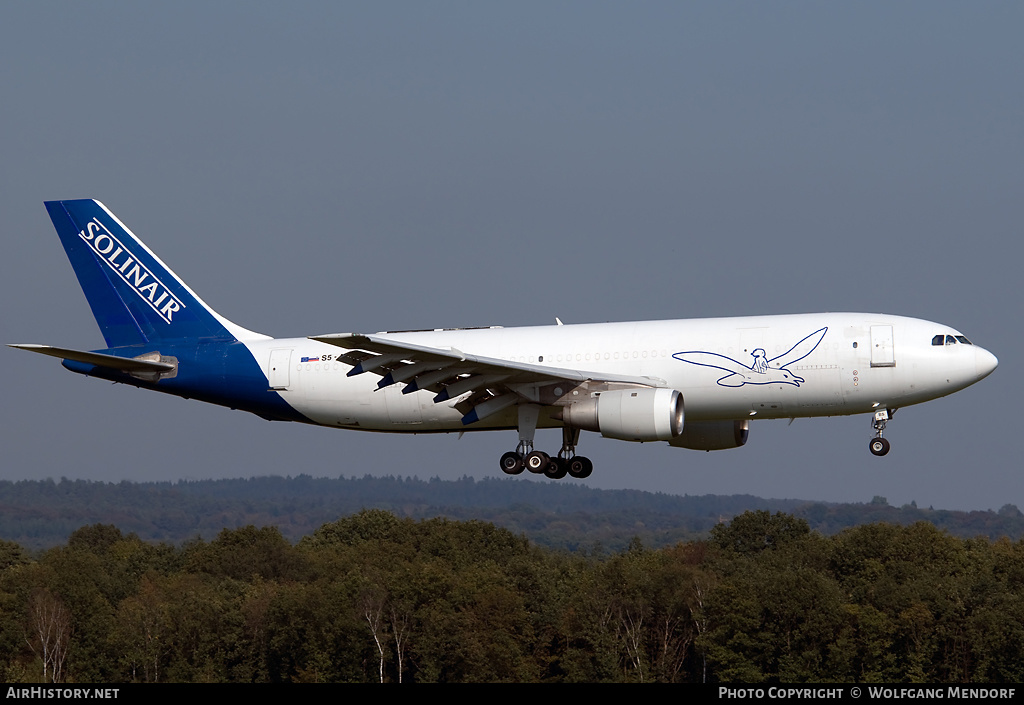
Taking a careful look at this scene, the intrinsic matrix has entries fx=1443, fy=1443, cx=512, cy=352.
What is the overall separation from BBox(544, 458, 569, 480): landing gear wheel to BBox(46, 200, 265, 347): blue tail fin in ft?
39.4

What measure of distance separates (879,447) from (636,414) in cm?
848

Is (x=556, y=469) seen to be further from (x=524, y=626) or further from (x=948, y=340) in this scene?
(x=524, y=626)

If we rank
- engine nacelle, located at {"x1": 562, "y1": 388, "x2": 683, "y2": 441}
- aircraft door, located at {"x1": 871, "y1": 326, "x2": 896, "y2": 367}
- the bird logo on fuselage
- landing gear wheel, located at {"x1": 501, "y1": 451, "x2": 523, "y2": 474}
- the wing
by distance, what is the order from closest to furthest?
the wing < engine nacelle, located at {"x1": 562, "y1": 388, "x2": 683, "y2": 441} < aircraft door, located at {"x1": 871, "y1": 326, "x2": 896, "y2": 367} < the bird logo on fuselage < landing gear wheel, located at {"x1": 501, "y1": 451, "x2": 523, "y2": 474}

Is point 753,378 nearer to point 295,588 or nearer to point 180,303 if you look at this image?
point 180,303

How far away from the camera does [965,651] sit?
9306 centimetres

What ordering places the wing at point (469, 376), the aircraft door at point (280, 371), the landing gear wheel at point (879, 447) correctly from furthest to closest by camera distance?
the aircraft door at point (280, 371) → the landing gear wheel at point (879, 447) → the wing at point (469, 376)

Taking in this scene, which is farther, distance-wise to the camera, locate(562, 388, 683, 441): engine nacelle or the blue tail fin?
the blue tail fin

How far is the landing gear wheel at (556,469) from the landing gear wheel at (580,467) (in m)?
0.19

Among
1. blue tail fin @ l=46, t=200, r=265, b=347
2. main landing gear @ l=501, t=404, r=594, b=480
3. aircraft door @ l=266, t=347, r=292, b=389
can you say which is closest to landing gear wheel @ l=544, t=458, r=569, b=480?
main landing gear @ l=501, t=404, r=594, b=480

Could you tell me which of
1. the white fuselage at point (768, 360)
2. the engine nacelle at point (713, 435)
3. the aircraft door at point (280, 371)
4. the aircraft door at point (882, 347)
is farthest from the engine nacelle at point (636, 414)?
the aircraft door at point (280, 371)

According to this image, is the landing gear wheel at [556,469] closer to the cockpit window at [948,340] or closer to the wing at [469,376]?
the wing at [469,376]

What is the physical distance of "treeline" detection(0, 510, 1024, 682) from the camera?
91750mm

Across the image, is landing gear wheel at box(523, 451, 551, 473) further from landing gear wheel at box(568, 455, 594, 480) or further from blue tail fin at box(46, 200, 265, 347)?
blue tail fin at box(46, 200, 265, 347)

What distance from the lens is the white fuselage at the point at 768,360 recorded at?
1793 inches
